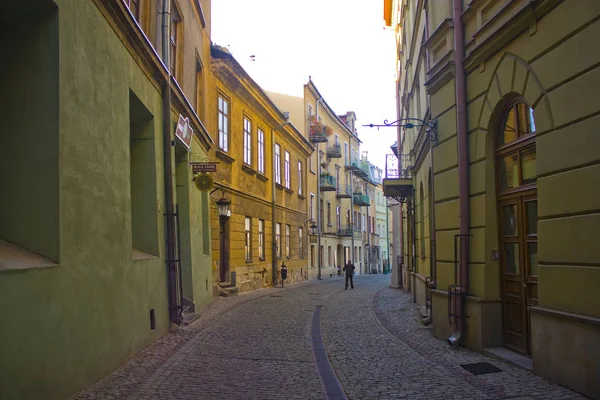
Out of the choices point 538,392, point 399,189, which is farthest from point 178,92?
point 399,189

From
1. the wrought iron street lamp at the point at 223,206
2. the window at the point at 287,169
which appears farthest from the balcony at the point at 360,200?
the wrought iron street lamp at the point at 223,206

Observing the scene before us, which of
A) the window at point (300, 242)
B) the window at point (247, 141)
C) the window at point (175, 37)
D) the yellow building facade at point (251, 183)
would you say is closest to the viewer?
the window at point (175, 37)

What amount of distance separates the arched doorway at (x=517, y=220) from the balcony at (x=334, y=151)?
35244 mm

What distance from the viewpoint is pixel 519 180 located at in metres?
7.91

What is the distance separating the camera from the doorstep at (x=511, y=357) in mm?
7211

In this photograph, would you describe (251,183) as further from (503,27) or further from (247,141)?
(503,27)

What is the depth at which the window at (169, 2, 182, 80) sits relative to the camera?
12.9m

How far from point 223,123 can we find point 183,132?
8001 millimetres

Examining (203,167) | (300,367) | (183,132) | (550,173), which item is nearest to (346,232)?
(203,167)

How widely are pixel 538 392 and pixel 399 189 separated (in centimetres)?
1408

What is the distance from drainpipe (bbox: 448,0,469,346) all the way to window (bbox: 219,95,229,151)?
11.6 metres

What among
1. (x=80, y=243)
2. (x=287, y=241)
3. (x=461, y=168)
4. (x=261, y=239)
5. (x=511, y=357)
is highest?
(x=461, y=168)

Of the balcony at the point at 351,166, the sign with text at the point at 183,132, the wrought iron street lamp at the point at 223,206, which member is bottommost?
the wrought iron street lamp at the point at 223,206

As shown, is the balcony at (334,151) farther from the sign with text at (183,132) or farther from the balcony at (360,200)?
the sign with text at (183,132)
